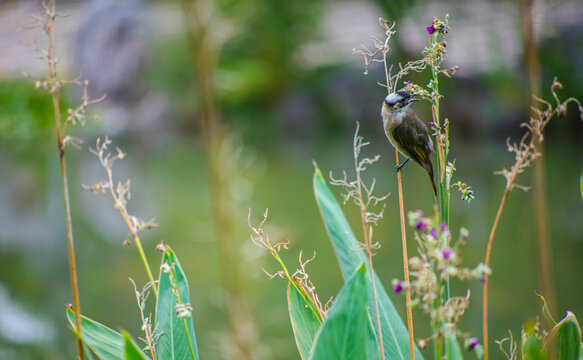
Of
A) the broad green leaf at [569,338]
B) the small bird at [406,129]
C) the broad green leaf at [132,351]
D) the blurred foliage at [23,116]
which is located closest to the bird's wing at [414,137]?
the small bird at [406,129]

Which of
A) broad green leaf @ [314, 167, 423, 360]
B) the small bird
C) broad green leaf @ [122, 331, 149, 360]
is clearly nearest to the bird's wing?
the small bird

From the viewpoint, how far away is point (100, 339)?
52 centimetres

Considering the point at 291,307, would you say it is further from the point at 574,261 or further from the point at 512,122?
the point at 512,122

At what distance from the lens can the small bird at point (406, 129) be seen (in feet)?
1.67

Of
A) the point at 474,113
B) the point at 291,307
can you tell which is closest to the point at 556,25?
the point at 474,113

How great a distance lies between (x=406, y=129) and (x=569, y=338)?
279mm

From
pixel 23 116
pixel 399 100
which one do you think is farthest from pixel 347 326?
pixel 23 116

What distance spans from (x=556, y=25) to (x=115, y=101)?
496 cm

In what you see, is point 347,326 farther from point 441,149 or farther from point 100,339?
point 100,339

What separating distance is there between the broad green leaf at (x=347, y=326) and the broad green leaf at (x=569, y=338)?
0.23 meters

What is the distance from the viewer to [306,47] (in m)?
6.47

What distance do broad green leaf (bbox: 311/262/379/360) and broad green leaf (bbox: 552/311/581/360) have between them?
23 centimetres

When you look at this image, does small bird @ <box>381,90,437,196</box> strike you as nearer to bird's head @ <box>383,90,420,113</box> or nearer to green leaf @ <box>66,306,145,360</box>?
bird's head @ <box>383,90,420,113</box>

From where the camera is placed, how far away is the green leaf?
498 mm
